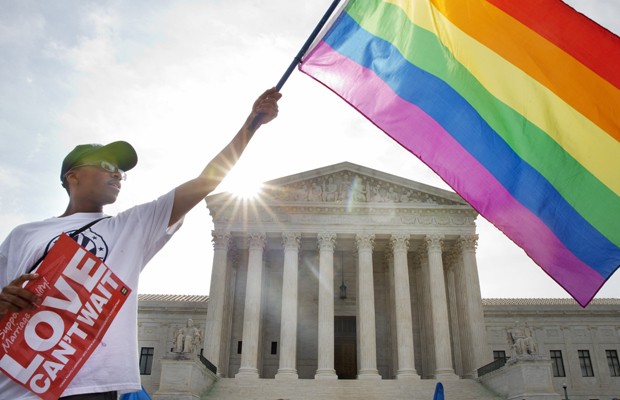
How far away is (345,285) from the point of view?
3825cm

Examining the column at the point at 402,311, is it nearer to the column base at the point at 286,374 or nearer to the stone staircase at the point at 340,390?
the stone staircase at the point at 340,390

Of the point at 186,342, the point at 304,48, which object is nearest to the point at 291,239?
the point at 186,342

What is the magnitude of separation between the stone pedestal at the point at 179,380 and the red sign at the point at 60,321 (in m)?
24.2

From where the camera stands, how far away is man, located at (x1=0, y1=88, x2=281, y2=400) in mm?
2480

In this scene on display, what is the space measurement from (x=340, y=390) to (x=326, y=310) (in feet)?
17.3

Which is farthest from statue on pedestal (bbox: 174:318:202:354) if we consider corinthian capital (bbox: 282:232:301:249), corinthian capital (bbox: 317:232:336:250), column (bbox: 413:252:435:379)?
column (bbox: 413:252:435:379)

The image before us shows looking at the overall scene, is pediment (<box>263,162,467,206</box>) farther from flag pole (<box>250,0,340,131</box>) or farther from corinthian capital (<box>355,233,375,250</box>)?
flag pole (<box>250,0,340,131</box>)

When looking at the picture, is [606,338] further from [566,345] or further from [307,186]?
[307,186]

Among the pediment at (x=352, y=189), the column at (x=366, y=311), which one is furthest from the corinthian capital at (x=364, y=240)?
the pediment at (x=352, y=189)

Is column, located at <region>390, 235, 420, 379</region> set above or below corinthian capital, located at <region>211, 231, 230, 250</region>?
below

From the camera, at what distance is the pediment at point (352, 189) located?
34.8 m

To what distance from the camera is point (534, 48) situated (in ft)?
18.4

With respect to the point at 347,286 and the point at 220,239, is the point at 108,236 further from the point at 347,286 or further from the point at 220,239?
the point at 347,286

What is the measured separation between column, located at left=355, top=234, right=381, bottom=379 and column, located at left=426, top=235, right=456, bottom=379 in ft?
12.4
